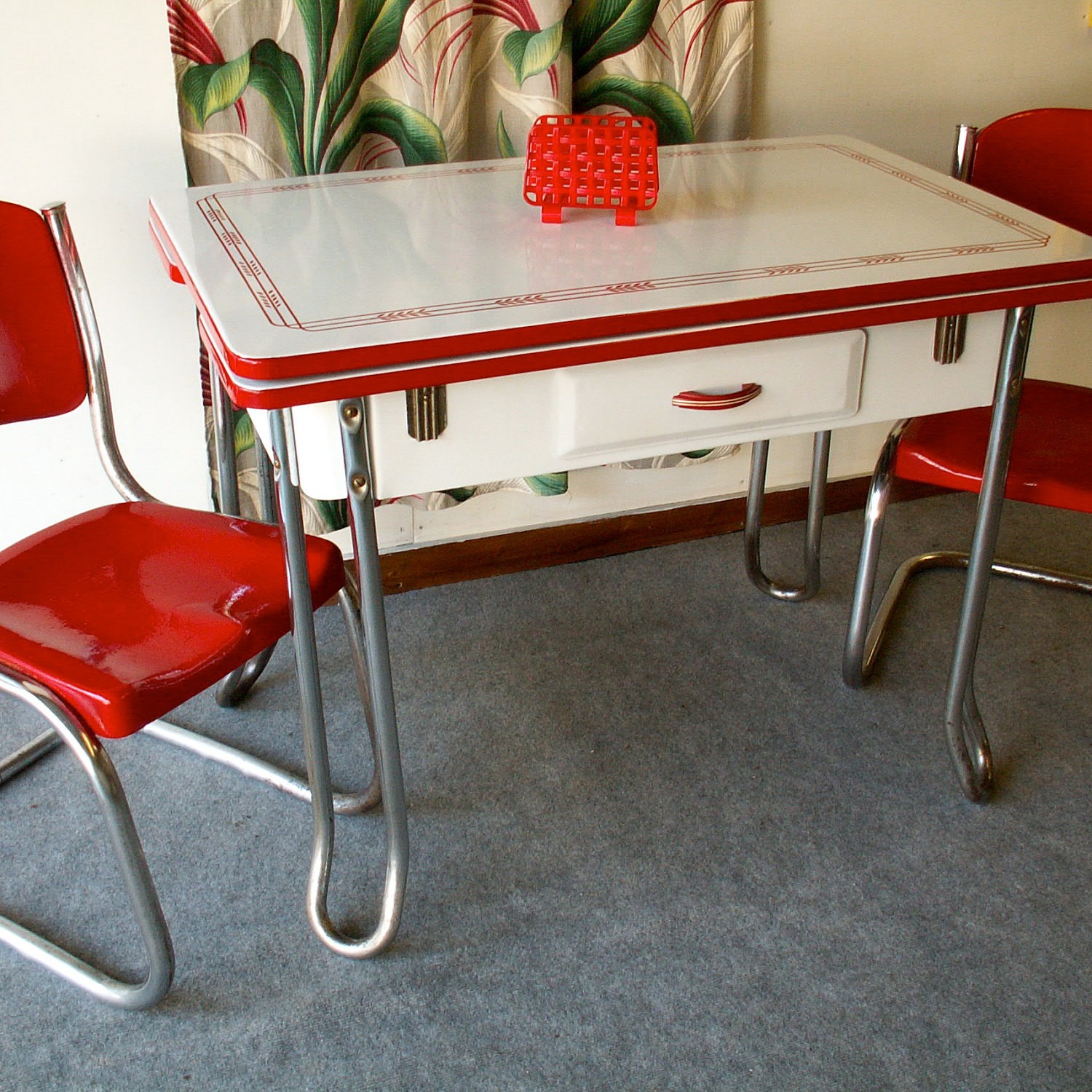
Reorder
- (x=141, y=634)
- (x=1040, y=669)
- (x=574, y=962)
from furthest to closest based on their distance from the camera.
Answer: (x=1040, y=669)
(x=574, y=962)
(x=141, y=634)

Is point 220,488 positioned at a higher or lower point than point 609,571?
higher

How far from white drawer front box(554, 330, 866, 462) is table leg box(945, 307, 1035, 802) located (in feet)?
0.64

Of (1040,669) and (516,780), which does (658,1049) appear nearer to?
(516,780)

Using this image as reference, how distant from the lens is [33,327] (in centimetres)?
137

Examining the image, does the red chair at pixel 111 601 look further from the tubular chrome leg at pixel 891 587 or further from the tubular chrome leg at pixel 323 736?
the tubular chrome leg at pixel 891 587

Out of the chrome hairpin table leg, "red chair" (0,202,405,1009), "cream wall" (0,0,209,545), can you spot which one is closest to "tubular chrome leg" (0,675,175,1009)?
"red chair" (0,202,405,1009)

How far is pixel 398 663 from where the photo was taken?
75.0 inches

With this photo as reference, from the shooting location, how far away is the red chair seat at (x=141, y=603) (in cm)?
117

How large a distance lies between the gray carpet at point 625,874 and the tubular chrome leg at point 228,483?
0.03 meters

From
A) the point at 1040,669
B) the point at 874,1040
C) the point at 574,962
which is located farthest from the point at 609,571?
the point at 874,1040

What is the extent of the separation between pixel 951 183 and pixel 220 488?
104 centimetres

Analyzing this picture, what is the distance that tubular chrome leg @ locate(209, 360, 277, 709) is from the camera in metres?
1.60

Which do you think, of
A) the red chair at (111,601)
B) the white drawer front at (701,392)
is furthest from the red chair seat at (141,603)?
the white drawer front at (701,392)

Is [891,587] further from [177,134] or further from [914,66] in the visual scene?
[177,134]
